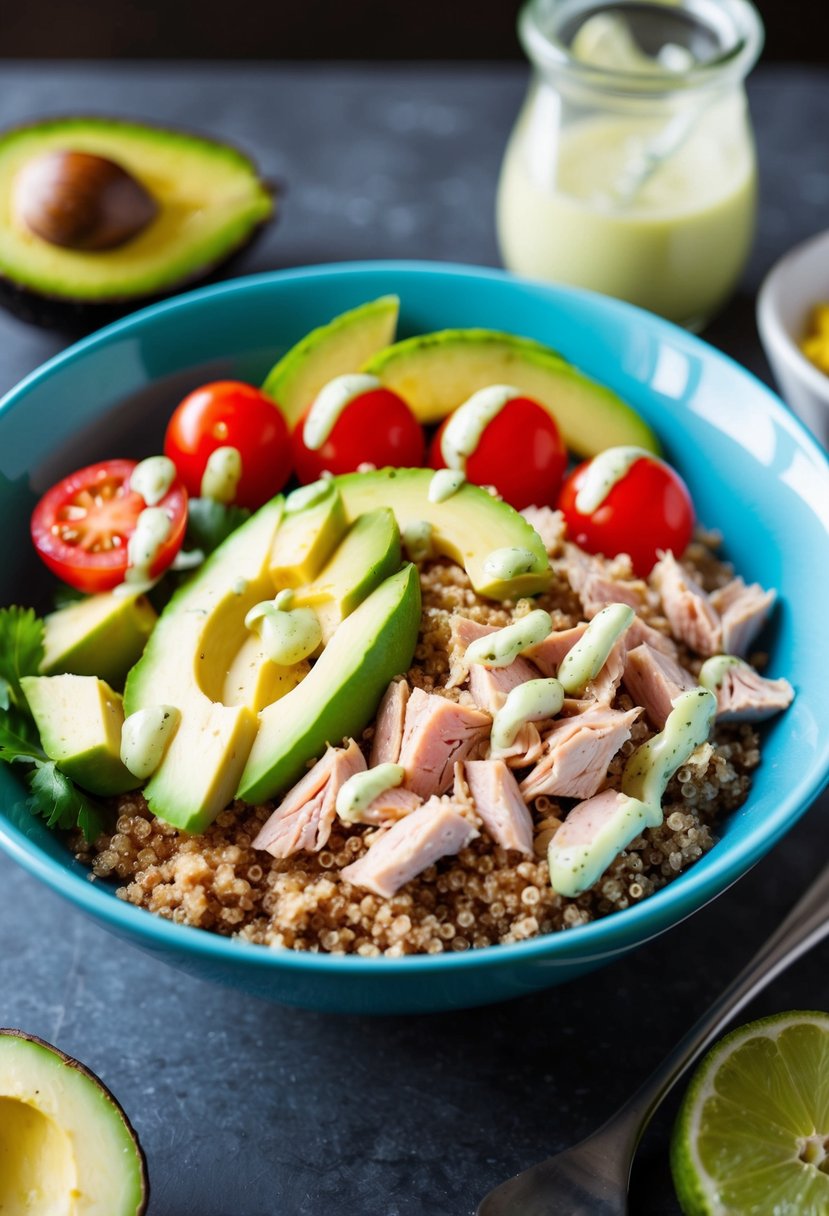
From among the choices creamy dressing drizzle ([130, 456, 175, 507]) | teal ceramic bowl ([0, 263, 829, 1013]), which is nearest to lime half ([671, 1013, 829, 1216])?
teal ceramic bowl ([0, 263, 829, 1013])

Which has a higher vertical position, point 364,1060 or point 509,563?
point 509,563

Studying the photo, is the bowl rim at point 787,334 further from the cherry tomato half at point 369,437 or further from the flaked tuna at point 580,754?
the flaked tuna at point 580,754

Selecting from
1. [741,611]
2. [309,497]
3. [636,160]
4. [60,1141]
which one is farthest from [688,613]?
[636,160]

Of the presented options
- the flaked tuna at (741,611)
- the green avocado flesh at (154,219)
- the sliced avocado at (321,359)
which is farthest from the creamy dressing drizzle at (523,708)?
the green avocado flesh at (154,219)

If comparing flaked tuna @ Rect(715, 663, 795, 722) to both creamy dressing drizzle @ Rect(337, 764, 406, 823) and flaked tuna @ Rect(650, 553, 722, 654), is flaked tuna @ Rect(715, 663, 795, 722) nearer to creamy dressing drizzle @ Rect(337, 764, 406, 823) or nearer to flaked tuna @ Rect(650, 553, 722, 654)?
flaked tuna @ Rect(650, 553, 722, 654)

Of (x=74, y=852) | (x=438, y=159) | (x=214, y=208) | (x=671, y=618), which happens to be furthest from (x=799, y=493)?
(x=438, y=159)

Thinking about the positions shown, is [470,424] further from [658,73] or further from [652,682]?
[658,73]
